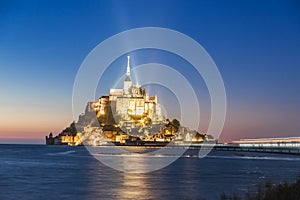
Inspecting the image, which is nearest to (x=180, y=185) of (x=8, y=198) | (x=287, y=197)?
(x=8, y=198)

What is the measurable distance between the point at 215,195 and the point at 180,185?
5.08 m

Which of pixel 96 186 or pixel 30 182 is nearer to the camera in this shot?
pixel 96 186

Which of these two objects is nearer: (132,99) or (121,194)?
(121,194)

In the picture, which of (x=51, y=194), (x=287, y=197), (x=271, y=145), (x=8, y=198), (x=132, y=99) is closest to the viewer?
(x=287, y=197)

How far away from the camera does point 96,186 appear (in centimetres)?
2500

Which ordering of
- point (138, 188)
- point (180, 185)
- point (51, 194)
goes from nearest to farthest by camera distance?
point (51, 194)
point (138, 188)
point (180, 185)

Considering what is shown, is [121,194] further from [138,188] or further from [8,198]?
[8,198]

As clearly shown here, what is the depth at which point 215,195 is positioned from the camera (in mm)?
21422

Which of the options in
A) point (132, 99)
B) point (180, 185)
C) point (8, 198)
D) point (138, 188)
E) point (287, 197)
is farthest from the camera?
point (132, 99)

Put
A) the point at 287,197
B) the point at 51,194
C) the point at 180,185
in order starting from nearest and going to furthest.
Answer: the point at 287,197
the point at 51,194
the point at 180,185

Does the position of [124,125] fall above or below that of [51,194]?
above

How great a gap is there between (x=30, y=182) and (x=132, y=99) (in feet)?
554

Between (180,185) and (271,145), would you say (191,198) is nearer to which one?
(180,185)

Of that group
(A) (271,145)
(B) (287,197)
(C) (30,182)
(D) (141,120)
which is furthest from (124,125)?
(B) (287,197)
